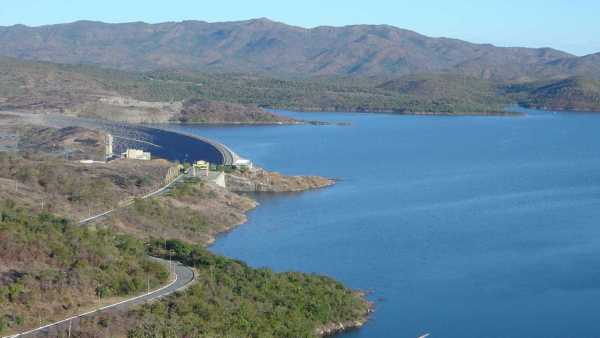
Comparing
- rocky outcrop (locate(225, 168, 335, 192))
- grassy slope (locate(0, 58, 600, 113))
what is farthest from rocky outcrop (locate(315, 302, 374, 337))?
grassy slope (locate(0, 58, 600, 113))

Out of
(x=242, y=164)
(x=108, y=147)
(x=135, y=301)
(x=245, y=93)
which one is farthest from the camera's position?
(x=245, y=93)

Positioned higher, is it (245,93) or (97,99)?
(97,99)

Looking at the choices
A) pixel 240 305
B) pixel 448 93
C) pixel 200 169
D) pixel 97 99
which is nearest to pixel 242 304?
pixel 240 305

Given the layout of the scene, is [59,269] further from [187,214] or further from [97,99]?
[97,99]

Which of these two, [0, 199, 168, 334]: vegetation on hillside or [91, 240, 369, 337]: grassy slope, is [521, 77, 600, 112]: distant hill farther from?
[0, 199, 168, 334]: vegetation on hillside

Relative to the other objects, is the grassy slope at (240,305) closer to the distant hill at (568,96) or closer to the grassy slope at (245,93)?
the grassy slope at (245,93)

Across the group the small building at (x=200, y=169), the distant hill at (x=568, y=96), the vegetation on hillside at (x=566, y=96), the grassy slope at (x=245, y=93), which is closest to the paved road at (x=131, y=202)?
the small building at (x=200, y=169)
